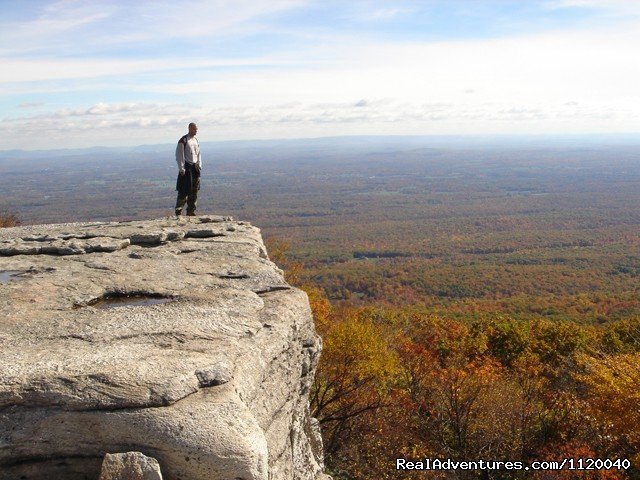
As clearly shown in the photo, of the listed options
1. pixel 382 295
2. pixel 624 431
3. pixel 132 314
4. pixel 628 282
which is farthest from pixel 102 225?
pixel 628 282

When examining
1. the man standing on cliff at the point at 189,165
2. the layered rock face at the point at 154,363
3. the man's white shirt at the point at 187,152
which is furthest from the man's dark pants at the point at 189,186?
the layered rock face at the point at 154,363

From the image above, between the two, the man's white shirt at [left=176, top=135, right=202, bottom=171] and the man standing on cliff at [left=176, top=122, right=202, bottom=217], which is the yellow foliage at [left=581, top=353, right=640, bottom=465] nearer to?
the man standing on cliff at [left=176, top=122, right=202, bottom=217]

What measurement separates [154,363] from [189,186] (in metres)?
10.6

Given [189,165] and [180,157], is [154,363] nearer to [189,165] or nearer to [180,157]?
[180,157]

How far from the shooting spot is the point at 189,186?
16422 mm

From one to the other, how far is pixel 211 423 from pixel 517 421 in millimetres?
14764

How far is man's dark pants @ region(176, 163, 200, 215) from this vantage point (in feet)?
53.0

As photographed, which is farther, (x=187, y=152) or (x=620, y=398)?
(x=187, y=152)

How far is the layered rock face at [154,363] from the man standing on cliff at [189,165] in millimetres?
4657

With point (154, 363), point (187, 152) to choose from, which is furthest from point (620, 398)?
point (187, 152)

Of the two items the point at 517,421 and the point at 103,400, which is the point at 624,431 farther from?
the point at 103,400

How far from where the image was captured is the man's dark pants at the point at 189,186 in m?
16.1

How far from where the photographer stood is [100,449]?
20.2ft

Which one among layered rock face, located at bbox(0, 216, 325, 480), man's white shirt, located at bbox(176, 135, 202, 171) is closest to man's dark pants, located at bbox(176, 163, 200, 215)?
man's white shirt, located at bbox(176, 135, 202, 171)
